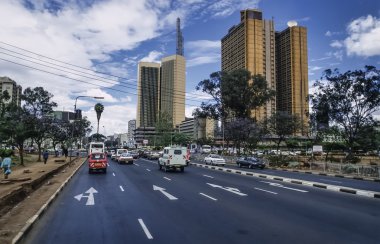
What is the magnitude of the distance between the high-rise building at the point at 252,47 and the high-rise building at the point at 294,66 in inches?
211

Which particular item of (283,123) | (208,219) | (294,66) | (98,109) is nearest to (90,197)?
(208,219)

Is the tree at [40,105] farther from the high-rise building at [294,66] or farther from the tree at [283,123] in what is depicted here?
the high-rise building at [294,66]

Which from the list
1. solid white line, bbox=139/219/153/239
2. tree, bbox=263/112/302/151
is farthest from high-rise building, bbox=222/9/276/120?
solid white line, bbox=139/219/153/239

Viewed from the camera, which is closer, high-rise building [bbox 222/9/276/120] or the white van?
the white van

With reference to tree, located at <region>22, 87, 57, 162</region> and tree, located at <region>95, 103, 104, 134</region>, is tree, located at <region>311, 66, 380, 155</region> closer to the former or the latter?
tree, located at <region>22, 87, 57, 162</region>

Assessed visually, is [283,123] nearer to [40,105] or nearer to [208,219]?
[40,105]

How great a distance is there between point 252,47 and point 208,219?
10973 cm

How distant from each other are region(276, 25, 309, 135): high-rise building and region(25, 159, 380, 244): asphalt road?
11308 cm

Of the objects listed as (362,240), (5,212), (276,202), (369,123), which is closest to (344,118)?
(369,123)

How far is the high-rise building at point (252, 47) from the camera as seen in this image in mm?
113688

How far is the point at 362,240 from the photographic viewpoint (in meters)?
7.89

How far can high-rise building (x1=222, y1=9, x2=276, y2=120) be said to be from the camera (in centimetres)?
11369

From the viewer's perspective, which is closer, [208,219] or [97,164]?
[208,219]

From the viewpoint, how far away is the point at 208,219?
10094mm
